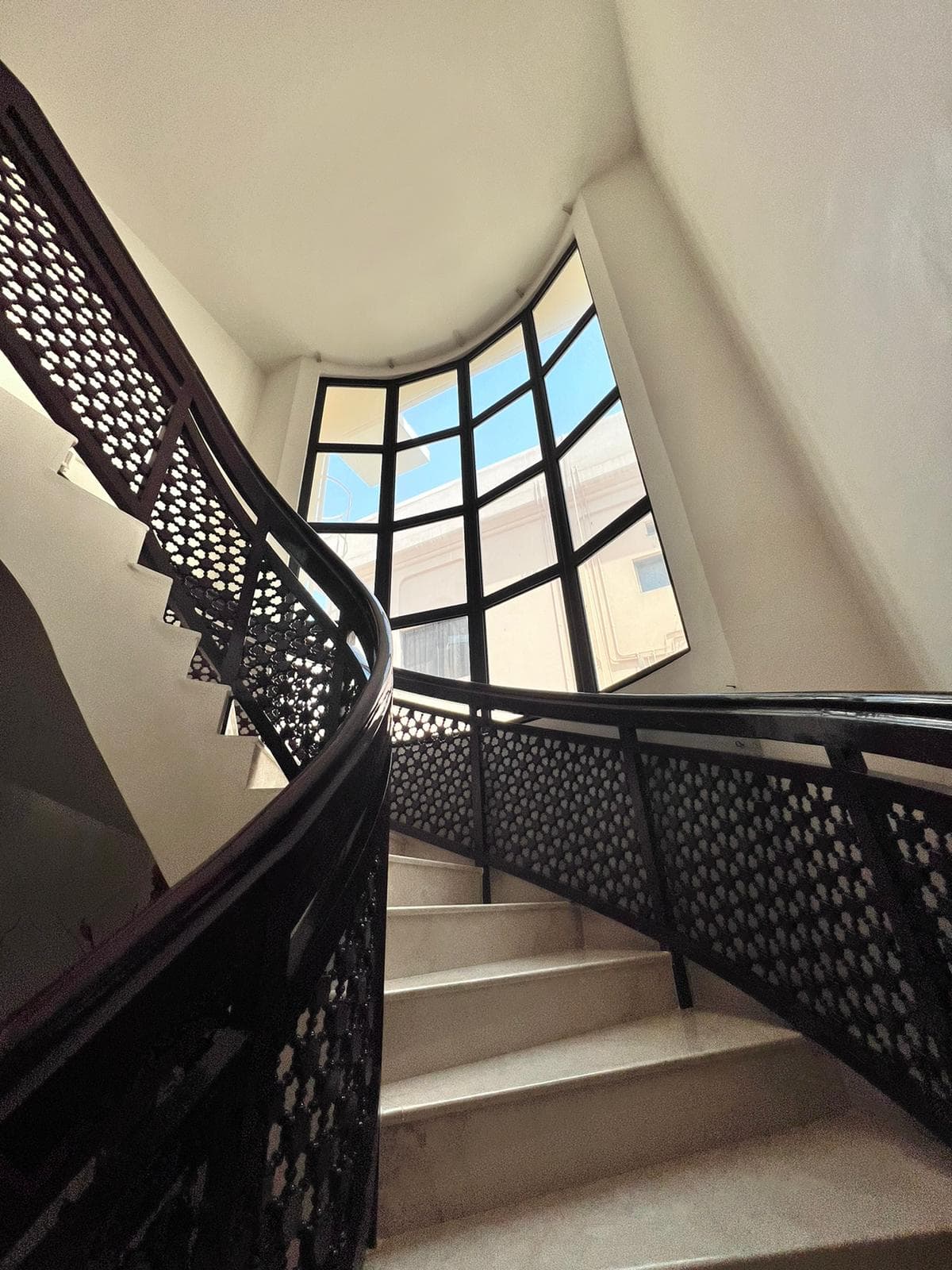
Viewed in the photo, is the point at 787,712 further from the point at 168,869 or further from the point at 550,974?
the point at 168,869

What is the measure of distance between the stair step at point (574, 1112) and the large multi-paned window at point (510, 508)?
1.87 m

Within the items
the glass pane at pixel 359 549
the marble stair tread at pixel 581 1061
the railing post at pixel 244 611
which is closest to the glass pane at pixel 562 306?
the glass pane at pixel 359 549

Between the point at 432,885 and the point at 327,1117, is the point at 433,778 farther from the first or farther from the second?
the point at 327,1117

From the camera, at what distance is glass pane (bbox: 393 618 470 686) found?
15.2 feet

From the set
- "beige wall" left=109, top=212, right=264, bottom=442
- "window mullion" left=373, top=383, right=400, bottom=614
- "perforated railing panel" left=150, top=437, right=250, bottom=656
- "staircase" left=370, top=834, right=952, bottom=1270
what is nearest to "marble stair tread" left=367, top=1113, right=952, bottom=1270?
"staircase" left=370, top=834, right=952, bottom=1270

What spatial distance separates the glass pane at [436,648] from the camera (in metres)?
4.64

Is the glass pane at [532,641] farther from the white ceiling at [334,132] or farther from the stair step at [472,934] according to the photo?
the white ceiling at [334,132]

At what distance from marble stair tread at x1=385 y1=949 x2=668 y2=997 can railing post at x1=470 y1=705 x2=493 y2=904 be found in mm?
590

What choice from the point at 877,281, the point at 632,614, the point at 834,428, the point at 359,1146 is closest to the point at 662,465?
the point at 632,614

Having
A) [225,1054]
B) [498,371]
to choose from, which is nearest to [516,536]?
[498,371]

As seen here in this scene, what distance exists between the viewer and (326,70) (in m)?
4.44

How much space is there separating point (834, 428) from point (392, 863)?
247 centimetres

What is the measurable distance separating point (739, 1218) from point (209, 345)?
6.78 m

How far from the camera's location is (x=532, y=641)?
4.28m
